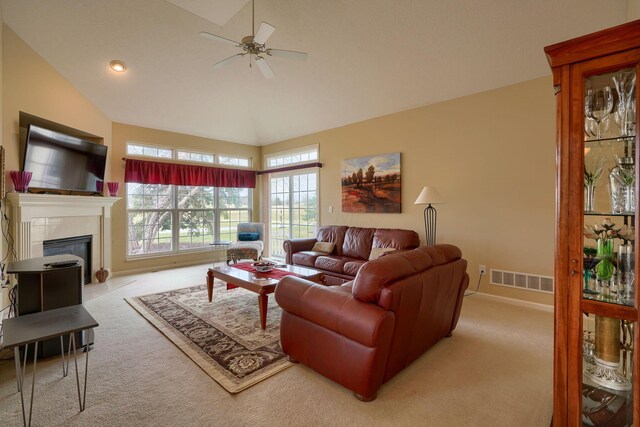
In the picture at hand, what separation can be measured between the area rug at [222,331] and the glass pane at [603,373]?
1.82 meters

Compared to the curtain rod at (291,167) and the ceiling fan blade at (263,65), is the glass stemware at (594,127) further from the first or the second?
the curtain rod at (291,167)

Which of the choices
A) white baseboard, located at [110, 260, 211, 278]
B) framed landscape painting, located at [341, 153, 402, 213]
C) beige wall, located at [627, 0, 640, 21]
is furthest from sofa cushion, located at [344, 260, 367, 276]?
white baseboard, located at [110, 260, 211, 278]

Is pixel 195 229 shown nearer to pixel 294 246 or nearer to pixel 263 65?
pixel 294 246

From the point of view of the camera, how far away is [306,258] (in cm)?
474

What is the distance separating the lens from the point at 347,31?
12.1 feet

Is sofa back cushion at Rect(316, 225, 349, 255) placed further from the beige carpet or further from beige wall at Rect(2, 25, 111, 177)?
beige wall at Rect(2, 25, 111, 177)

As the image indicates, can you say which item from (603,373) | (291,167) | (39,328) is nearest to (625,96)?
(603,373)

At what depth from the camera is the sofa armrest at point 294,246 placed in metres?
5.07

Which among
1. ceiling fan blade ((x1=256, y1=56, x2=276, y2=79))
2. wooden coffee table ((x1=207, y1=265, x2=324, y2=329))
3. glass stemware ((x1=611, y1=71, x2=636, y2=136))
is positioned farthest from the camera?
ceiling fan blade ((x1=256, y1=56, x2=276, y2=79))

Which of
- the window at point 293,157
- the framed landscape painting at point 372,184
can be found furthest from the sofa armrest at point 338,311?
the window at point 293,157

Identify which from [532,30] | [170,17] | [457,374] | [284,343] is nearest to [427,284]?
[457,374]

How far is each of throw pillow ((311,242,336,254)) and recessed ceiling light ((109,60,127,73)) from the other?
13.4 feet

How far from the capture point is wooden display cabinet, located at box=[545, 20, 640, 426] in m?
1.28

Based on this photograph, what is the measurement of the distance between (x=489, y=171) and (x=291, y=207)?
410cm
